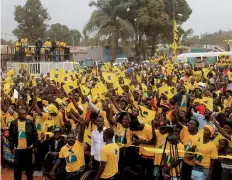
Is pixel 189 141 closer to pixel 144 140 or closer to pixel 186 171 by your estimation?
pixel 186 171

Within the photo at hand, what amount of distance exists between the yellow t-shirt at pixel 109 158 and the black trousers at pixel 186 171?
1.13 m

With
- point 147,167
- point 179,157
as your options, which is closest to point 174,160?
point 179,157

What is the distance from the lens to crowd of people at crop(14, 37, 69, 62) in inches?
899

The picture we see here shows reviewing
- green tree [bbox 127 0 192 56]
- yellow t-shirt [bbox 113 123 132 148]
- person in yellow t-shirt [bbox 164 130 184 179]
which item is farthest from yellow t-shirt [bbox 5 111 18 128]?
green tree [bbox 127 0 192 56]

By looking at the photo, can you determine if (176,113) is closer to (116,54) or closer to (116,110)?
(116,110)

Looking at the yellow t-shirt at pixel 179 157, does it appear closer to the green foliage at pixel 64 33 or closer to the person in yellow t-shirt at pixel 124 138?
the person in yellow t-shirt at pixel 124 138

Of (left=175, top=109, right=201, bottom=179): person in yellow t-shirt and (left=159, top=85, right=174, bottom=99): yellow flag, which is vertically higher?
(left=159, top=85, right=174, bottom=99): yellow flag

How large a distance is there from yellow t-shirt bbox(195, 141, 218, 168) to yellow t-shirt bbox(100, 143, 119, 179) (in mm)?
1199

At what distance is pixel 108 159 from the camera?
570 cm

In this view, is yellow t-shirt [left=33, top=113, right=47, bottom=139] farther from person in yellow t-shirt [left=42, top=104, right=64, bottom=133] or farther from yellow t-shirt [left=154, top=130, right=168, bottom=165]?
yellow t-shirt [left=154, top=130, right=168, bottom=165]

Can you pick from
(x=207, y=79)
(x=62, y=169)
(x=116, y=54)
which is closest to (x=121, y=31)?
(x=116, y=54)

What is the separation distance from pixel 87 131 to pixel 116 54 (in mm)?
27666

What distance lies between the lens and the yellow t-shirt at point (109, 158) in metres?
5.65

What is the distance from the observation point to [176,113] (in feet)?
25.2
